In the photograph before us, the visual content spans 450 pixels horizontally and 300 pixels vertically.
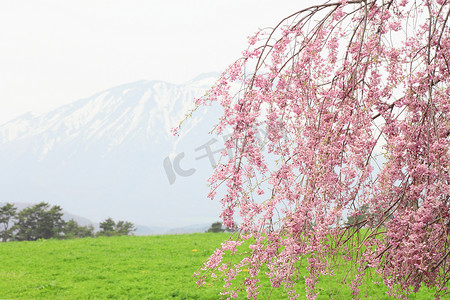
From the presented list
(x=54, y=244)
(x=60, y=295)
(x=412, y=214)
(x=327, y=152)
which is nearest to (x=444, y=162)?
(x=412, y=214)

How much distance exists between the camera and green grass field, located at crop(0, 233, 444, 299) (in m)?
8.94

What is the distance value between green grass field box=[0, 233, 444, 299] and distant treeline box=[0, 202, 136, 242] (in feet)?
10.3

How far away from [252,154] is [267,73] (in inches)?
37.2

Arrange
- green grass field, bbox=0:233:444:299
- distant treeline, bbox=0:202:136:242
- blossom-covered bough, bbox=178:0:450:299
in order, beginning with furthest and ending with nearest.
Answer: distant treeline, bbox=0:202:136:242, green grass field, bbox=0:233:444:299, blossom-covered bough, bbox=178:0:450:299

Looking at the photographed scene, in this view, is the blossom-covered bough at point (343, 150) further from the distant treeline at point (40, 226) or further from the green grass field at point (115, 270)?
the distant treeline at point (40, 226)

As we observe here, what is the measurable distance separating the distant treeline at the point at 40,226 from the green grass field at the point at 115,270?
10.3 feet

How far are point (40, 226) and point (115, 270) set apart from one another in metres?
9.63

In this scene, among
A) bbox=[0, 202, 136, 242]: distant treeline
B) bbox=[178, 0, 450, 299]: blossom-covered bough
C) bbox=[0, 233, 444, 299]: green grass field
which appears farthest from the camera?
bbox=[0, 202, 136, 242]: distant treeline

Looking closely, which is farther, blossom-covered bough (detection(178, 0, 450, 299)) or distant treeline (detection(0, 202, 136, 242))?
distant treeline (detection(0, 202, 136, 242))

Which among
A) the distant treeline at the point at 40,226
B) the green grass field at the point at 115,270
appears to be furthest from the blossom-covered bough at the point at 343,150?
the distant treeline at the point at 40,226

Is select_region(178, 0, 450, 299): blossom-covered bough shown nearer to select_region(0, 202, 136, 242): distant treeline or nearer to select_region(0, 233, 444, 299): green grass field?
select_region(0, 233, 444, 299): green grass field

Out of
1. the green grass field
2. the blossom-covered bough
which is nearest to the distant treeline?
the green grass field

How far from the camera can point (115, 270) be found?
435 inches

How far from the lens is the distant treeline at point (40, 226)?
1903cm
